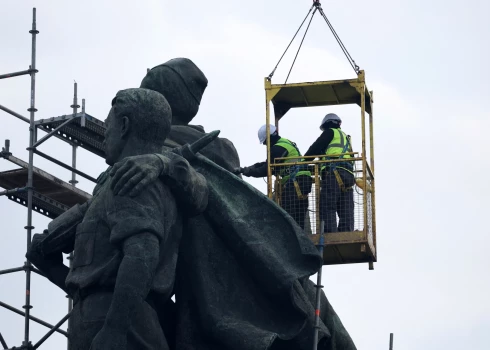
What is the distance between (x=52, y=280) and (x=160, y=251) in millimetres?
1337

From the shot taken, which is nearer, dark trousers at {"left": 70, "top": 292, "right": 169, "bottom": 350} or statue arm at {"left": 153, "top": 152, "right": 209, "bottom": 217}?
dark trousers at {"left": 70, "top": 292, "right": 169, "bottom": 350}

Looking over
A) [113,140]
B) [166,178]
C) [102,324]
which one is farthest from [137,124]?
[102,324]

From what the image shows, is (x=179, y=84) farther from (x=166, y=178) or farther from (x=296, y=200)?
(x=296, y=200)

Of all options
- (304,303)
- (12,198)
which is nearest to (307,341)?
(304,303)

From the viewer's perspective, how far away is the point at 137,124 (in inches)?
814

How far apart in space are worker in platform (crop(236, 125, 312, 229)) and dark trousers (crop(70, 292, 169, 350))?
5.55 m

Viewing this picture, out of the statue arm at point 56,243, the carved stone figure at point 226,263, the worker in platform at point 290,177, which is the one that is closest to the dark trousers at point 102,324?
the carved stone figure at point 226,263

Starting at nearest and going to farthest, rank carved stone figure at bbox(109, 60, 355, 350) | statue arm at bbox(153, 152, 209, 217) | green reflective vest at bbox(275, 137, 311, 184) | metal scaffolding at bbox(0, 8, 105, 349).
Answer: statue arm at bbox(153, 152, 209, 217)
carved stone figure at bbox(109, 60, 355, 350)
green reflective vest at bbox(275, 137, 311, 184)
metal scaffolding at bbox(0, 8, 105, 349)

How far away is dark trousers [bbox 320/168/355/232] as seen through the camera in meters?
25.8

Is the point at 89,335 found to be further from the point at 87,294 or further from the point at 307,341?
the point at 307,341

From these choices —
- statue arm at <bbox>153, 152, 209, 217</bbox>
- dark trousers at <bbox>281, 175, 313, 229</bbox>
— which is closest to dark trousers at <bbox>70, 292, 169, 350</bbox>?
statue arm at <bbox>153, 152, 209, 217</bbox>

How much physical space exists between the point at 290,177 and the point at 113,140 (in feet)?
17.8

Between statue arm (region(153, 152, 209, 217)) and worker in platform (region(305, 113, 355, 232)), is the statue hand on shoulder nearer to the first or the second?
statue arm (region(153, 152, 209, 217))

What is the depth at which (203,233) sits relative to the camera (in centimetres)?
2091
